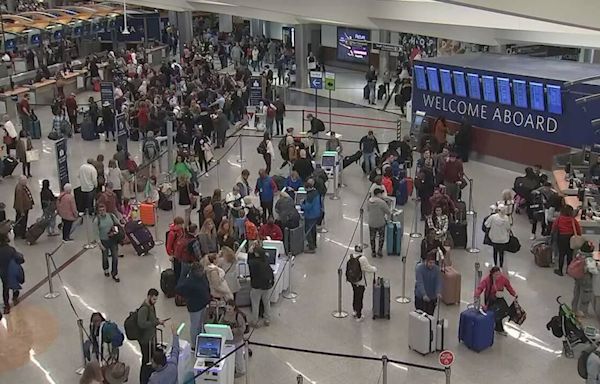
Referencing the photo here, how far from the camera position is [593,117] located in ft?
60.6

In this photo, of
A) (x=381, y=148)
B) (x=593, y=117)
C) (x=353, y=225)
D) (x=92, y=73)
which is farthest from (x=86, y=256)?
(x=92, y=73)

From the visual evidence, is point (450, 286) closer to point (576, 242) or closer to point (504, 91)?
point (576, 242)

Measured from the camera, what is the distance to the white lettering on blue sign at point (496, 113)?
64.3 ft

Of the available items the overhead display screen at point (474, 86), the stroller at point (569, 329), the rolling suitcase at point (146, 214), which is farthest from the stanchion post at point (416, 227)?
the overhead display screen at point (474, 86)

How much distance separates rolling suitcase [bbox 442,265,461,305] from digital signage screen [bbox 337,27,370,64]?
25803mm

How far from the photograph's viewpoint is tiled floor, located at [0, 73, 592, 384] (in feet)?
33.9

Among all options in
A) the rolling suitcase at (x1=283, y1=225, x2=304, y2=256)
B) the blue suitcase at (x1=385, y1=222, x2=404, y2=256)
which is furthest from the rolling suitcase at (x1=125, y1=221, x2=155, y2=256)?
the blue suitcase at (x1=385, y1=222, x2=404, y2=256)

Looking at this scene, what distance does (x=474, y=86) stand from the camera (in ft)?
69.1

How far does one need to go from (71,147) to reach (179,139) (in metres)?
4.24

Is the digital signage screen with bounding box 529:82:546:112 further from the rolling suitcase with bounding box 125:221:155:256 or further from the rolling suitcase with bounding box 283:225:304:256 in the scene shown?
the rolling suitcase with bounding box 125:221:155:256

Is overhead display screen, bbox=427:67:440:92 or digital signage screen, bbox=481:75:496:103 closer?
digital signage screen, bbox=481:75:496:103

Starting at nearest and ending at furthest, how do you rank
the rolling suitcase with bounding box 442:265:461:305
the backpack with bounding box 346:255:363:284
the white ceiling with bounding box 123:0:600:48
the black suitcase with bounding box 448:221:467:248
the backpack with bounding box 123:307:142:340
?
the backpack with bounding box 123:307:142:340 < the backpack with bounding box 346:255:363:284 < the rolling suitcase with bounding box 442:265:461:305 < the black suitcase with bounding box 448:221:467:248 < the white ceiling with bounding box 123:0:600:48

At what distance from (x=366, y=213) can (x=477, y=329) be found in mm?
6296

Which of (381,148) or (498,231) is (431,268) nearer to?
(498,231)
